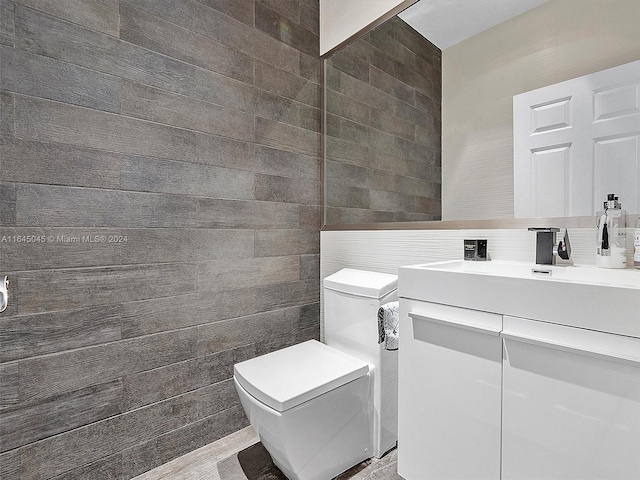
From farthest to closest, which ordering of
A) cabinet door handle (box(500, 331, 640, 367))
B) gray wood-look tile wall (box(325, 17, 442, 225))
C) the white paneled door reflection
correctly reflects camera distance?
gray wood-look tile wall (box(325, 17, 442, 225))
the white paneled door reflection
cabinet door handle (box(500, 331, 640, 367))

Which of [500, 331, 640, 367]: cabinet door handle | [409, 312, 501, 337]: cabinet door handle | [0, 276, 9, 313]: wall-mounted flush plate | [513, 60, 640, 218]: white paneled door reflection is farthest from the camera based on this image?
[513, 60, 640, 218]: white paneled door reflection

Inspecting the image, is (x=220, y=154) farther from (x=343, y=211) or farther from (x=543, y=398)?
(x=543, y=398)

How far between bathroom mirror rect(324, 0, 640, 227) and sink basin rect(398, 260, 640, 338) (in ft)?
1.13

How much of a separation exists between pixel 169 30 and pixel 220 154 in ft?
1.78

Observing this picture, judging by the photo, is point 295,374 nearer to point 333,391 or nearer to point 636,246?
point 333,391

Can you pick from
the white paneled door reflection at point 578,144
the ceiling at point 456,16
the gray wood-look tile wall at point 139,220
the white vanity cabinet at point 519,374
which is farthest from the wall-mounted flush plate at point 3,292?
the ceiling at point 456,16

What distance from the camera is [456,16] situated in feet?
5.30

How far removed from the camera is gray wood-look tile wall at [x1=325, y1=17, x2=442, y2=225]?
173cm

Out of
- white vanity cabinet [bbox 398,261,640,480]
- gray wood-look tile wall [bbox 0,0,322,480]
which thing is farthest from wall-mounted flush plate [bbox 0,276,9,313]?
white vanity cabinet [bbox 398,261,640,480]

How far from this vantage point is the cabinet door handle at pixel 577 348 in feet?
2.74

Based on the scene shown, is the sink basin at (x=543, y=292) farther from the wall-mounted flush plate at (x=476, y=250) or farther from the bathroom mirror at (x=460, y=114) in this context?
the bathroom mirror at (x=460, y=114)

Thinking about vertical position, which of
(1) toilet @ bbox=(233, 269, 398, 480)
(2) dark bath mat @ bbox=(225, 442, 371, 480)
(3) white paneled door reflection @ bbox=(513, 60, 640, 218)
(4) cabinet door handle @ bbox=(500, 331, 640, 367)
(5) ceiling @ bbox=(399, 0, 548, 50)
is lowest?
A: (2) dark bath mat @ bbox=(225, 442, 371, 480)

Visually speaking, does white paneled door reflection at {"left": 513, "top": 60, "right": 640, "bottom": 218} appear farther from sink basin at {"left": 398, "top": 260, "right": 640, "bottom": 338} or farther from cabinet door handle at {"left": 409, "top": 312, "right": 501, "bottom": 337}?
cabinet door handle at {"left": 409, "top": 312, "right": 501, "bottom": 337}

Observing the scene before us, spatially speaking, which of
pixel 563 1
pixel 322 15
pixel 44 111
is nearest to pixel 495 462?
pixel 563 1
